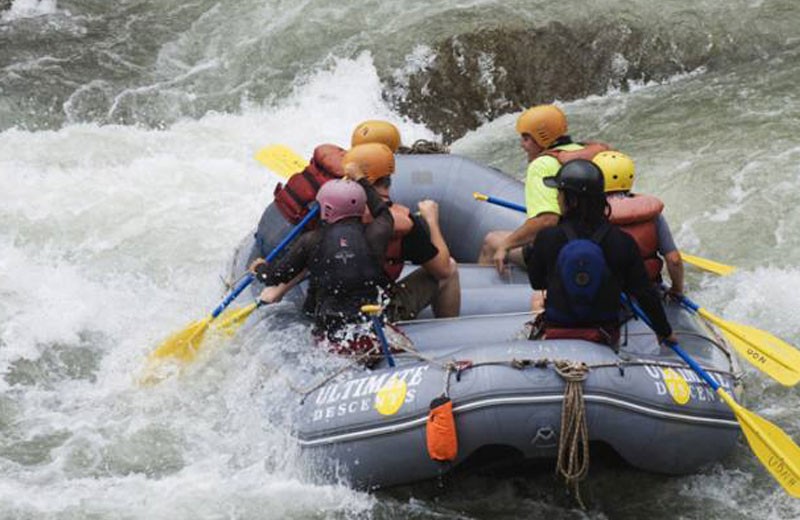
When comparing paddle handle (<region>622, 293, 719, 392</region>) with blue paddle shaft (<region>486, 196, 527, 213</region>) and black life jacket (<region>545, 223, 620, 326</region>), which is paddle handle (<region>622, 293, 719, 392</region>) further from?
blue paddle shaft (<region>486, 196, 527, 213</region>)

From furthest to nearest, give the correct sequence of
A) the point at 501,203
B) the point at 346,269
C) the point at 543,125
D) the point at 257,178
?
1. the point at 257,178
2. the point at 501,203
3. the point at 543,125
4. the point at 346,269

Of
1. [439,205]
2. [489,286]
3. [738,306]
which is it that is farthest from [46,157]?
[738,306]

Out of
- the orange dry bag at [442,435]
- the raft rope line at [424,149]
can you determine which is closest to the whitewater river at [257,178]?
the orange dry bag at [442,435]

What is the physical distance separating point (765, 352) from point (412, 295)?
1621 millimetres

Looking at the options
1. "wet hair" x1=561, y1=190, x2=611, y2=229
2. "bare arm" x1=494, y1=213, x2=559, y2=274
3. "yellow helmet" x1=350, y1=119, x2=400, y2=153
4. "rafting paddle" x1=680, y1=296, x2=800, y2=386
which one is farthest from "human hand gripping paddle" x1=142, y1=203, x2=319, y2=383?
"rafting paddle" x1=680, y1=296, x2=800, y2=386

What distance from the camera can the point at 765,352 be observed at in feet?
20.2

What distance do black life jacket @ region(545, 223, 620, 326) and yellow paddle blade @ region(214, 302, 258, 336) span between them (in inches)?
63.1

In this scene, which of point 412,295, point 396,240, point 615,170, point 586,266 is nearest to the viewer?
point 586,266

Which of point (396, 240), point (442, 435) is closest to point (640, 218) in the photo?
point (396, 240)

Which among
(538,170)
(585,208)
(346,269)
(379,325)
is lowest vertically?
(379,325)

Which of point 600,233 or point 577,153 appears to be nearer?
point 600,233

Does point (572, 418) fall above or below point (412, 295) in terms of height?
below

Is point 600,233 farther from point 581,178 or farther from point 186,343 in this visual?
point 186,343

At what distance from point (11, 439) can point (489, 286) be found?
2448 millimetres
